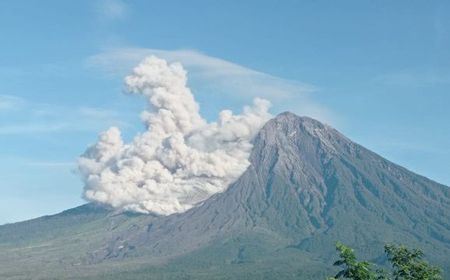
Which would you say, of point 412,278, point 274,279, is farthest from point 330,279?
point 274,279

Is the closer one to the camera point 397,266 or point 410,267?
point 410,267

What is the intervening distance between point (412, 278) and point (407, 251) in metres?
1.91

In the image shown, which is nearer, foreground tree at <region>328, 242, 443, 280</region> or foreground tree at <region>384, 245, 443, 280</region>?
foreground tree at <region>328, 242, 443, 280</region>

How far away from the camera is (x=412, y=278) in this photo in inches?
1348

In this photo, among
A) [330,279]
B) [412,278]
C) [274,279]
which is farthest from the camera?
[274,279]

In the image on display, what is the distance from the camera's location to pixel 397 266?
3531 centimetres

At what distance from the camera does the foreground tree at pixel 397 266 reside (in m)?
32.7

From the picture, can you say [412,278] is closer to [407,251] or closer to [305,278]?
[407,251]

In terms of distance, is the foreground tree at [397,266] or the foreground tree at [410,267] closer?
the foreground tree at [397,266]

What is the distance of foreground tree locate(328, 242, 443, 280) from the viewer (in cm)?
3269

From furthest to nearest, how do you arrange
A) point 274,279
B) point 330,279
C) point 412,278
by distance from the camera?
point 274,279 → point 412,278 → point 330,279

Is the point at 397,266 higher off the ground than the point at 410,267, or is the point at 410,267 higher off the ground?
the point at 397,266

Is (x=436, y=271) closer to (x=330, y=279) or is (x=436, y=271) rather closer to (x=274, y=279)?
(x=330, y=279)

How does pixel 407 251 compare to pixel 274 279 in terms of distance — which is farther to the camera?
pixel 274 279
